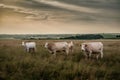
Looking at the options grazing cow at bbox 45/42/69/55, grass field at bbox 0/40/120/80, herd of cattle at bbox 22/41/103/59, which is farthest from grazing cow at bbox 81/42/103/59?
grass field at bbox 0/40/120/80

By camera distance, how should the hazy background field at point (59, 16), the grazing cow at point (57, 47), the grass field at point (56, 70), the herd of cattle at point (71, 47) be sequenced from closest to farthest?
1. the grass field at point (56, 70)
2. the hazy background field at point (59, 16)
3. the herd of cattle at point (71, 47)
4. the grazing cow at point (57, 47)

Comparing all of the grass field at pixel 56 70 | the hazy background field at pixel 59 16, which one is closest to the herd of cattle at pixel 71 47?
the hazy background field at pixel 59 16

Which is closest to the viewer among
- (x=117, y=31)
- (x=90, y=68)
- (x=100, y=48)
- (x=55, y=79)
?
(x=55, y=79)

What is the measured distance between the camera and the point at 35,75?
145 inches

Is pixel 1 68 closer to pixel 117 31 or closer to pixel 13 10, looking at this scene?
pixel 13 10

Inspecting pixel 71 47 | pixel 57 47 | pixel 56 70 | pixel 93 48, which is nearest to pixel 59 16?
pixel 56 70

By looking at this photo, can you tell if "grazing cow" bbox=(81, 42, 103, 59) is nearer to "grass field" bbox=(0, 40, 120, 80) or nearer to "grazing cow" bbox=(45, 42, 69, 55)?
"grazing cow" bbox=(45, 42, 69, 55)

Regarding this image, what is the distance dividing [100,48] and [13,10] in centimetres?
218

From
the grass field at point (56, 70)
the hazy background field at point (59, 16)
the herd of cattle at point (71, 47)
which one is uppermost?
the hazy background field at point (59, 16)

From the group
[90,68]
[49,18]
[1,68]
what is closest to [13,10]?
[49,18]

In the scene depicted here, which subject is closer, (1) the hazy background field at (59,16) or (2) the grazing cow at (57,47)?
(1) the hazy background field at (59,16)

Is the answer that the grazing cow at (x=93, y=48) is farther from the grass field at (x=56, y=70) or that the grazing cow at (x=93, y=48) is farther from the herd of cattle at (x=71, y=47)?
the grass field at (x=56, y=70)

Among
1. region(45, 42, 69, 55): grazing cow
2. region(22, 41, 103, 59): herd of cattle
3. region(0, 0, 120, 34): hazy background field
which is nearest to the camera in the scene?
region(0, 0, 120, 34): hazy background field

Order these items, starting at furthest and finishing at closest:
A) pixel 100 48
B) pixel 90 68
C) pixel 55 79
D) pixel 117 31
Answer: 1. pixel 100 48
2. pixel 117 31
3. pixel 90 68
4. pixel 55 79
